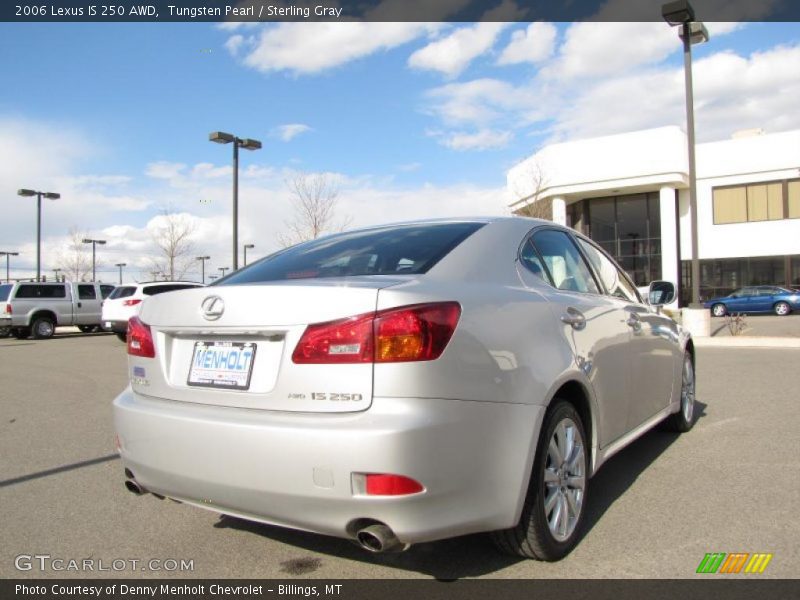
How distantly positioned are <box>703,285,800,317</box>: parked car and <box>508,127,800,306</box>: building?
391 centimetres

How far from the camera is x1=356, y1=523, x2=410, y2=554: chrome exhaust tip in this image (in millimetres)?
2441

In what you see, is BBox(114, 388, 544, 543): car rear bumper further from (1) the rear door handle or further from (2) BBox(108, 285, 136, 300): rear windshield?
(2) BBox(108, 285, 136, 300): rear windshield

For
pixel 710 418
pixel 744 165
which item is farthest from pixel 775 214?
pixel 710 418

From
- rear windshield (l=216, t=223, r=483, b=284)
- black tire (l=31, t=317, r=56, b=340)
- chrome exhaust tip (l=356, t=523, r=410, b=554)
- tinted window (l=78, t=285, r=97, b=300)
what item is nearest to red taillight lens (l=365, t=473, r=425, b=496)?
chrome exhaust tip (l=356, t=523, r=410, b=554)

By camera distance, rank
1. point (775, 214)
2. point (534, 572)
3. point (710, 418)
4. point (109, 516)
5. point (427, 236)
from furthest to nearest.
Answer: point (775, 214) < point (710, 418) < point (109, 516) < point (427, 236) < point (534, 572)

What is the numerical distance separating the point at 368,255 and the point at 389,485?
4.36 feet

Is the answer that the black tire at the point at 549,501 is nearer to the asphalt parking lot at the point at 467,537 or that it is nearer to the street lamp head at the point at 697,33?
the asphalt parking lot at the point at 467,537

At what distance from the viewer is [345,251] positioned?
139 inches

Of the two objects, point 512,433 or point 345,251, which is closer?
point 512,433

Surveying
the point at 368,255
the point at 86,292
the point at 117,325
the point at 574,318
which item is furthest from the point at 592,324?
the point at 86,292

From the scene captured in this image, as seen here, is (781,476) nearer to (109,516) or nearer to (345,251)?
(345,251)

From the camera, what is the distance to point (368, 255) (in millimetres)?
3342

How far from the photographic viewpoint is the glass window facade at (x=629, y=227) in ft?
111

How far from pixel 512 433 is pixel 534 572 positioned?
74 cm
